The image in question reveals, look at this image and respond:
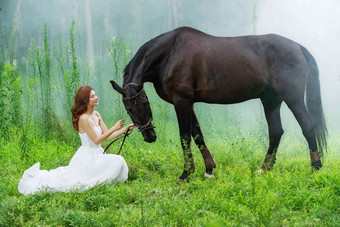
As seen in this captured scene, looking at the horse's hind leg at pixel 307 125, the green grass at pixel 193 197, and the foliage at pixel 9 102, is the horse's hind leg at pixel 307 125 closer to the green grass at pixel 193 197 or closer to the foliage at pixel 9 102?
the green grass at pixel 193 197

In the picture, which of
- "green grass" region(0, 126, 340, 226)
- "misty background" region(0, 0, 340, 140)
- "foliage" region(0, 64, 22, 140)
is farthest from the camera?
"misty background" region(0, 0, 340, 140)

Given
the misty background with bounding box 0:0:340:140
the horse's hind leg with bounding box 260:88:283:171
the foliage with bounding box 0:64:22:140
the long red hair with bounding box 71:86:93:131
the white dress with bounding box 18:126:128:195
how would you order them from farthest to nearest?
the misty background with bounding box 0:0:340:140 < the foliage with bounding box 0:64:22:140 < the horse's hind leg with bounding box 260:88:283:171 < the long red hair with bounding box 71:86:93:131 < the white dress with bounding box 18:126:128:195

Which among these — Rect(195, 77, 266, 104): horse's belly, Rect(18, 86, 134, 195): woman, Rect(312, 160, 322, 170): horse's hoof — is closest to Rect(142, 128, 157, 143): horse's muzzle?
Rect(18, 86, 134, 195): woman

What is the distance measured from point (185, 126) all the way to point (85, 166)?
1.35 metres

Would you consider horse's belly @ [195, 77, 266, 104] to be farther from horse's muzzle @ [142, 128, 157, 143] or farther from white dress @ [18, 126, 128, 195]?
white dress @ [18, 126, 128, 195]

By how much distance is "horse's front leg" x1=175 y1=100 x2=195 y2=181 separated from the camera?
4.12m

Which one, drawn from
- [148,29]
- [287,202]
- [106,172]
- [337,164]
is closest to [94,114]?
[106,172]

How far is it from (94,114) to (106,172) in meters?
0.79

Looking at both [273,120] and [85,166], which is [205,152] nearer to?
[273,120]

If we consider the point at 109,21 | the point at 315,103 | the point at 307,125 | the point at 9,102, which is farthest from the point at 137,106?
the point at 109,21

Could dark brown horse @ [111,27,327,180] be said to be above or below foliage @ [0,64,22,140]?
above

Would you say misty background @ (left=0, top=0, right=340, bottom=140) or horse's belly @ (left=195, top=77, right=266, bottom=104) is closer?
horse's belly @ (left=195, top=77, right=266, bottom=104)

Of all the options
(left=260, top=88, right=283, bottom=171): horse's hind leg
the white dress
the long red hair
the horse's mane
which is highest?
the horse's mane

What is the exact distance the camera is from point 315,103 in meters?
4.46
